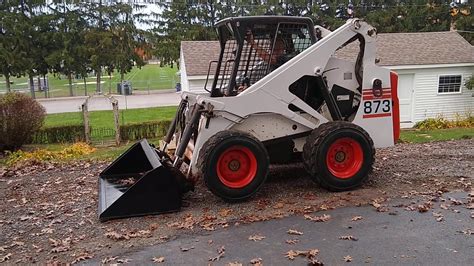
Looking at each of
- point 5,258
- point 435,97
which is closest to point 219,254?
point 5,258

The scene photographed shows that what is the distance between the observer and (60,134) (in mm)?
16203

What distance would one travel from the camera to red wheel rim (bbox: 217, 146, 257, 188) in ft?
19.6

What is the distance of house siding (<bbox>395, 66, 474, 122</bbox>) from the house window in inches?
6.2

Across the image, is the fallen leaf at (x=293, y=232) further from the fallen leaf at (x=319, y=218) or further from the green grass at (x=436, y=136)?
the green grass at (x=436, y=136)

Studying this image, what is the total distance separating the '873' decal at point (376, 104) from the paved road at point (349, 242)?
1739mm

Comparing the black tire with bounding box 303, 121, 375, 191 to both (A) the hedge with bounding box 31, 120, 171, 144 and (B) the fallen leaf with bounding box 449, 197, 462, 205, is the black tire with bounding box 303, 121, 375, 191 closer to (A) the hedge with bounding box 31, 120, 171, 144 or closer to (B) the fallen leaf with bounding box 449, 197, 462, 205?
(B) the fallen leaf with bounding box 449, 197, 462, 205

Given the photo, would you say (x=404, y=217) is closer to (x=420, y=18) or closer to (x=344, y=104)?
(x=344, y=104)

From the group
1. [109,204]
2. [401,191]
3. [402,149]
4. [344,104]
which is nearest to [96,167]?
[109,204]

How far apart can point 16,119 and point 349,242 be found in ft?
38.6

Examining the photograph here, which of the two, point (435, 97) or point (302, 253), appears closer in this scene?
point (302, 253)

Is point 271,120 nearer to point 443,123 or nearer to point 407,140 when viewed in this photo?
point 407,140

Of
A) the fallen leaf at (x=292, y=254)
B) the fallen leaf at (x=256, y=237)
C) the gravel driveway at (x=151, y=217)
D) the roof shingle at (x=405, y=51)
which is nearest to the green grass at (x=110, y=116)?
the roof shingle at (x=405, y=51)

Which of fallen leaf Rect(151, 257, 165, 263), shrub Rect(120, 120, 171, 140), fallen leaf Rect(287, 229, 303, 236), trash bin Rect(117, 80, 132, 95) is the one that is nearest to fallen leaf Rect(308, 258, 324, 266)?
fallen leaf Rect(287, 229, 303, 236)

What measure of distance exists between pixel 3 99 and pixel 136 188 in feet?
31.8
